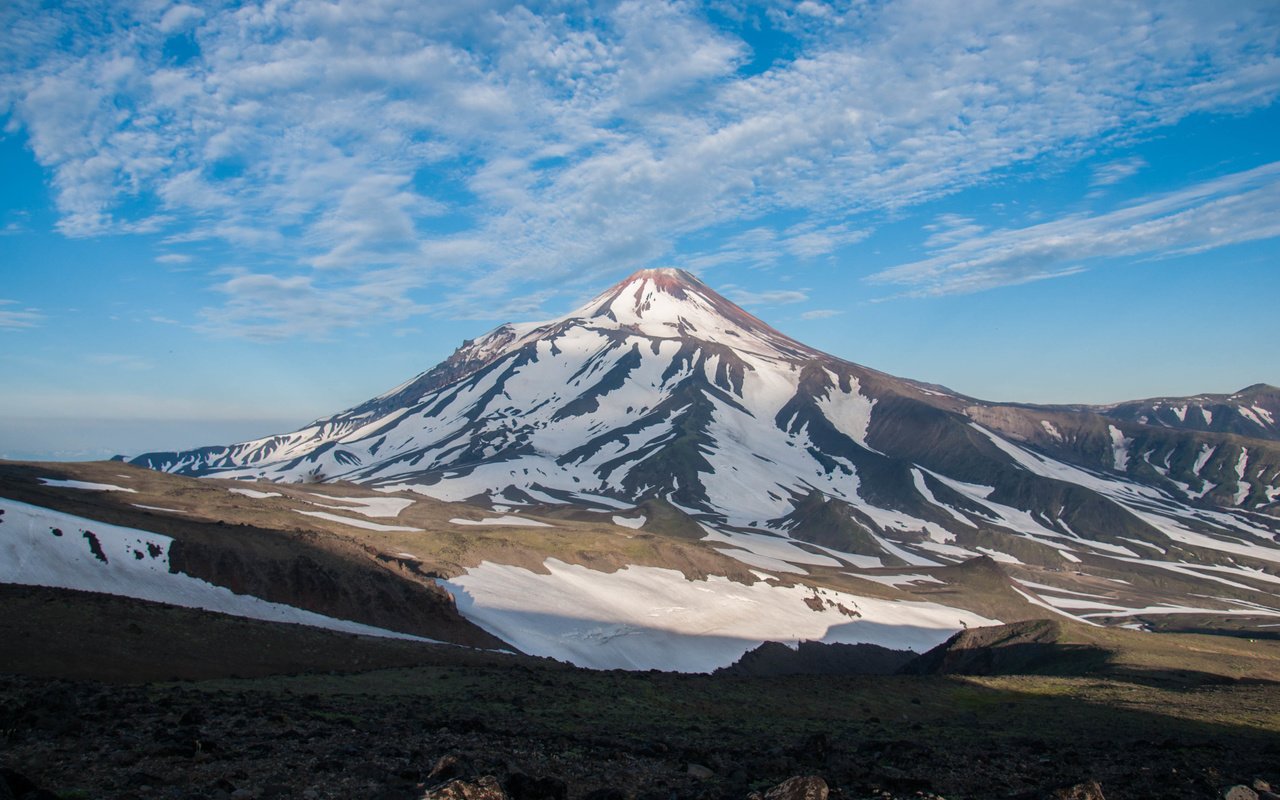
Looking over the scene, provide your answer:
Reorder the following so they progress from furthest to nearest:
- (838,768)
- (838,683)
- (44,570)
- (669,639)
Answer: (669,639), (44,570), (838,683), (838,768)

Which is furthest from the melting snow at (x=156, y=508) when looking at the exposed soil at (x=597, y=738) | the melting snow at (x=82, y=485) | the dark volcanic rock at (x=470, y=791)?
the dark volcanic rock at (x=470, y=791)

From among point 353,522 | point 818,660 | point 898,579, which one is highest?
point 353,522

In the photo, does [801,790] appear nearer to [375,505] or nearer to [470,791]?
[470,791]

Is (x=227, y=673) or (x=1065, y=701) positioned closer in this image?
(x=227, y=673)

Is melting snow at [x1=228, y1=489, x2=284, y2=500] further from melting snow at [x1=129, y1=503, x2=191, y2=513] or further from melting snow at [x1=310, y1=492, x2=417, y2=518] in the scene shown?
melting snow at [x1=129, y1=503, x2=191, y2=513]

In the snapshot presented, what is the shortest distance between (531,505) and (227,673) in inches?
5925

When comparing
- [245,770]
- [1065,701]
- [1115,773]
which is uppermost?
[245,770]

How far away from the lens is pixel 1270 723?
2694 centimetres

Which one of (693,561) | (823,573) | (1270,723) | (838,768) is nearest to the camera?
(838,768)

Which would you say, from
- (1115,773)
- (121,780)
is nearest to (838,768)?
(1115,773)

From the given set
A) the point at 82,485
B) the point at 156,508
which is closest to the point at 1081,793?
the point at 156,508

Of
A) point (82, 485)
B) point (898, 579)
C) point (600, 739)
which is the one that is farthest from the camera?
point (898, 579)

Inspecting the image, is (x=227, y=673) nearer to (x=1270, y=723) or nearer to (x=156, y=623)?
(x=156, y=623)

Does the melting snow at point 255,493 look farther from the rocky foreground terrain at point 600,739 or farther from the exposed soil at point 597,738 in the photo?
the exposed soil at point 597,738
